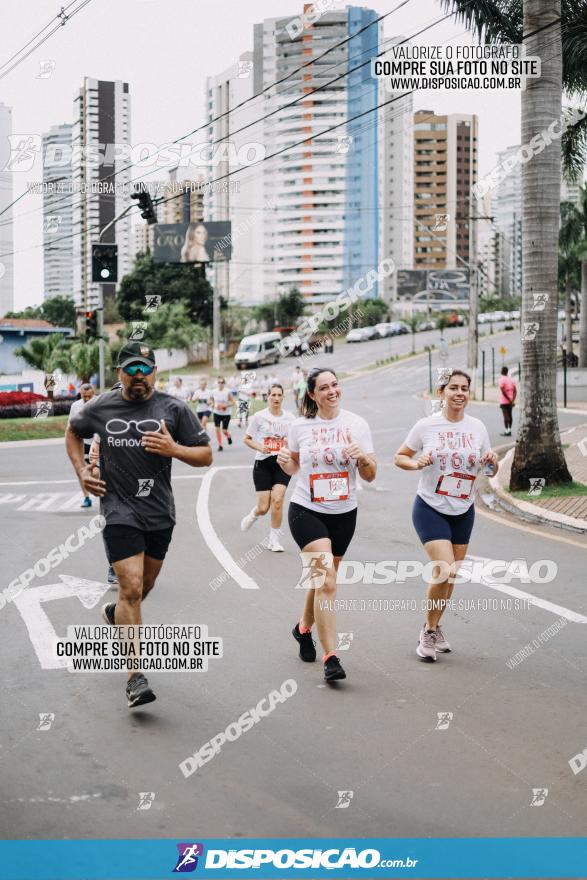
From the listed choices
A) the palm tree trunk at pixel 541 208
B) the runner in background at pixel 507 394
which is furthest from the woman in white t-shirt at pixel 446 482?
the runner in background at pixel 507 394

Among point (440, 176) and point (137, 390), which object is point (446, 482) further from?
point (440, 176)

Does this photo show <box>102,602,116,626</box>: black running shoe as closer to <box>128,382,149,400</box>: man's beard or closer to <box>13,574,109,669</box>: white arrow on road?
<box>13,574,109,669</box>: white arrow on road

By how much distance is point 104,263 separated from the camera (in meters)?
26.1

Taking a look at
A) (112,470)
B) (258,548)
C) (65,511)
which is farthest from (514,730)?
(65,511)

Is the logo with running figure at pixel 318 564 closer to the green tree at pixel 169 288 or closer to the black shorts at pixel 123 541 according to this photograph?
the black shorts at pixel 123 541

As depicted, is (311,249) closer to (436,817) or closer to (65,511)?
(65,511)

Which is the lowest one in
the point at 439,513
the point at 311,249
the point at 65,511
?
the point at 65,511

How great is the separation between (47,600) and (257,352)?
60921mm

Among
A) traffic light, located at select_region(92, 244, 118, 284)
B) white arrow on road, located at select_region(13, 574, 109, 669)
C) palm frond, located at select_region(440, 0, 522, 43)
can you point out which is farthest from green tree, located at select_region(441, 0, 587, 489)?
traffic light, located at select_region(92, 244, 118, 284)

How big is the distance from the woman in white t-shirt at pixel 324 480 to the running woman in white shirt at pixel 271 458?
4288mm

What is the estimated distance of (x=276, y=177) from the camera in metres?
178

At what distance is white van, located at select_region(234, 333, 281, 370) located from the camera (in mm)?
69569

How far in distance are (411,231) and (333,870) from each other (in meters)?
174

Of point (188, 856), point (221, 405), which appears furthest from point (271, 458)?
point (221, 405)
